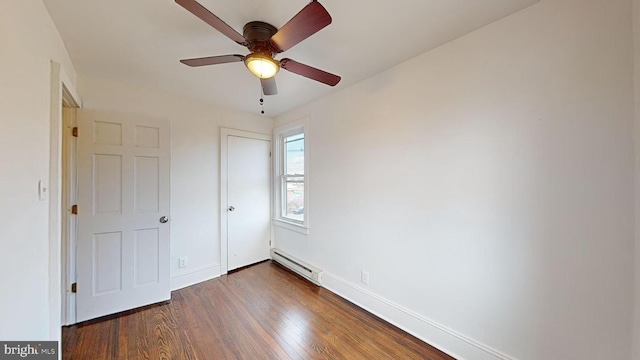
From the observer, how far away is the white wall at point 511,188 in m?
1.20

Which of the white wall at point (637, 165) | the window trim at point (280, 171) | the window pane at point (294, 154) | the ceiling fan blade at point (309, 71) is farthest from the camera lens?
the window pane at point (294, 154)

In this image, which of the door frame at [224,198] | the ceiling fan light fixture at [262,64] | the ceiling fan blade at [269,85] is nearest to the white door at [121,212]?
the door frame at [224,198]

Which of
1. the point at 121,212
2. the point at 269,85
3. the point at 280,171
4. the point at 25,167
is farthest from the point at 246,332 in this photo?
the point at 280,171

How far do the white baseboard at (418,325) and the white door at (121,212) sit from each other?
2.01m

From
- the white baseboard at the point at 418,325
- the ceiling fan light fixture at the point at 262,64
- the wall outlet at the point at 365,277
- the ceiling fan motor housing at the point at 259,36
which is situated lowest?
the white baseboard at the point at 418,325

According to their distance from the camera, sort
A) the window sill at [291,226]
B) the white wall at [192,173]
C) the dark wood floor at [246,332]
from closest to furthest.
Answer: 1. the dark wood floor at [246,332]
2. the white wall at [192,173]
3. the window sill at [291,226]

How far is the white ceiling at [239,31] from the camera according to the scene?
1426 millimetres

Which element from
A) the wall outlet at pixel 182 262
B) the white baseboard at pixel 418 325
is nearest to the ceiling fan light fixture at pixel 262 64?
the white baseboard at pixel 418 325

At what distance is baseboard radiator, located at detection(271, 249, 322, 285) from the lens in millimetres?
2914

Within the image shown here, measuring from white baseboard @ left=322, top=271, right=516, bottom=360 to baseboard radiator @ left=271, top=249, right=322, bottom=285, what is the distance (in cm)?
26

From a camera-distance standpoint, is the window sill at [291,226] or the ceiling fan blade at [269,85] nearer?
the ceiling fan blade at [269,85]

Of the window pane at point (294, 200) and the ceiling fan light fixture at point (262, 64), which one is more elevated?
the ceiling fan light fixture at point (262, 64)

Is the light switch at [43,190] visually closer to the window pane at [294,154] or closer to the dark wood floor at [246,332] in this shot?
the dark wood floor at [246,332]

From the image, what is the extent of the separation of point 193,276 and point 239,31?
110 inches
